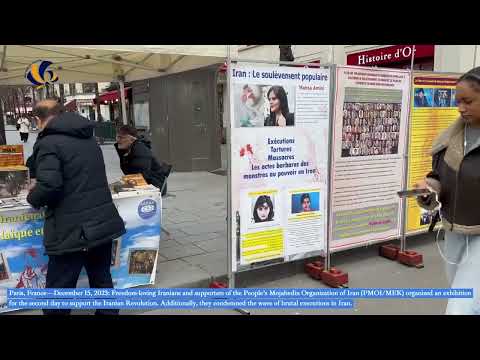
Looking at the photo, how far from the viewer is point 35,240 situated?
329cm

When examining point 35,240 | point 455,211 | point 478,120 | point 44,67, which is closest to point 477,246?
point 455,211

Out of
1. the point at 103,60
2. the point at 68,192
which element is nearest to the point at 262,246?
the point at 68,192

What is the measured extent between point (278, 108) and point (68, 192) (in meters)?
1.87

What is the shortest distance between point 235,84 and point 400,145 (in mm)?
2167

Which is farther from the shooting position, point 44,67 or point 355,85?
point 44,67

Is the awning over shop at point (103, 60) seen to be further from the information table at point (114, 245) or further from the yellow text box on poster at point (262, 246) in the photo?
the yellow text box on poster at point (262, 246)

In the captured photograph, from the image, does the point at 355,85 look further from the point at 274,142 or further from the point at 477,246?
the point at 477,246

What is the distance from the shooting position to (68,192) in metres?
2.81

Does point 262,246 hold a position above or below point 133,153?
below

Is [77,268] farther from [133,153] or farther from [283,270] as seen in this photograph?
[283,270]

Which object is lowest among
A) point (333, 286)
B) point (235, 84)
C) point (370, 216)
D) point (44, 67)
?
point (333, 286)

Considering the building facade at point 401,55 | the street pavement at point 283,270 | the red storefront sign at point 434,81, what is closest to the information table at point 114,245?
the street pavement at point 283,270

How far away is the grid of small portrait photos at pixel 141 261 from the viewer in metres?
3.74

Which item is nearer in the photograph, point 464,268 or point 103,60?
point 464,268
